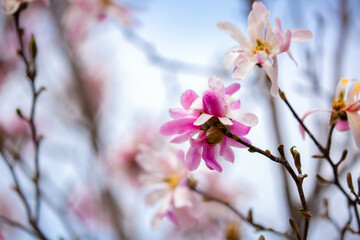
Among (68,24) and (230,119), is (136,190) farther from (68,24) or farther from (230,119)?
(230,119)

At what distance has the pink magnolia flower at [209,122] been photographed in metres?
0.55

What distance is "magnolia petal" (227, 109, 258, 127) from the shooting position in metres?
0.54

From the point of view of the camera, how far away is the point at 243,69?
0.61 metres

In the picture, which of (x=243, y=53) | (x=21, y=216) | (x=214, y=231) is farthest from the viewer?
(x=21, y=216)

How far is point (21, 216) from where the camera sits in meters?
2.46

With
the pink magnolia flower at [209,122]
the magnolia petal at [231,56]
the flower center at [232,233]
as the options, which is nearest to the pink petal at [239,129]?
the pink magnolia flower at [209,122]

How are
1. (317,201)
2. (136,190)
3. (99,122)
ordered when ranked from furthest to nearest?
(99,122) < (136,190) < (317,201)

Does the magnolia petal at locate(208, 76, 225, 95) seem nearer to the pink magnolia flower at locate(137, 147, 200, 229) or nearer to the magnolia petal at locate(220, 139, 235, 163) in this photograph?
the magnolia petal at locate(220, 139, 235, 163)

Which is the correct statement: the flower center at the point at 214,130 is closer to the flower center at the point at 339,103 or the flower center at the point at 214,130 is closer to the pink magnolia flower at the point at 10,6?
the flower center at the point at 339,103

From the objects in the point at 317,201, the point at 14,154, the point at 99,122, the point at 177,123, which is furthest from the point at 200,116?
the point at 99,122

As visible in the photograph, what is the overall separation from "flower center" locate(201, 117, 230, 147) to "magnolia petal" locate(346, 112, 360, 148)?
24cm

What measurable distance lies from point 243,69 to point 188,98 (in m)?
0.12

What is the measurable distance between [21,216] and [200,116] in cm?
236

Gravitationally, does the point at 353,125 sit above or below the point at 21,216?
above
